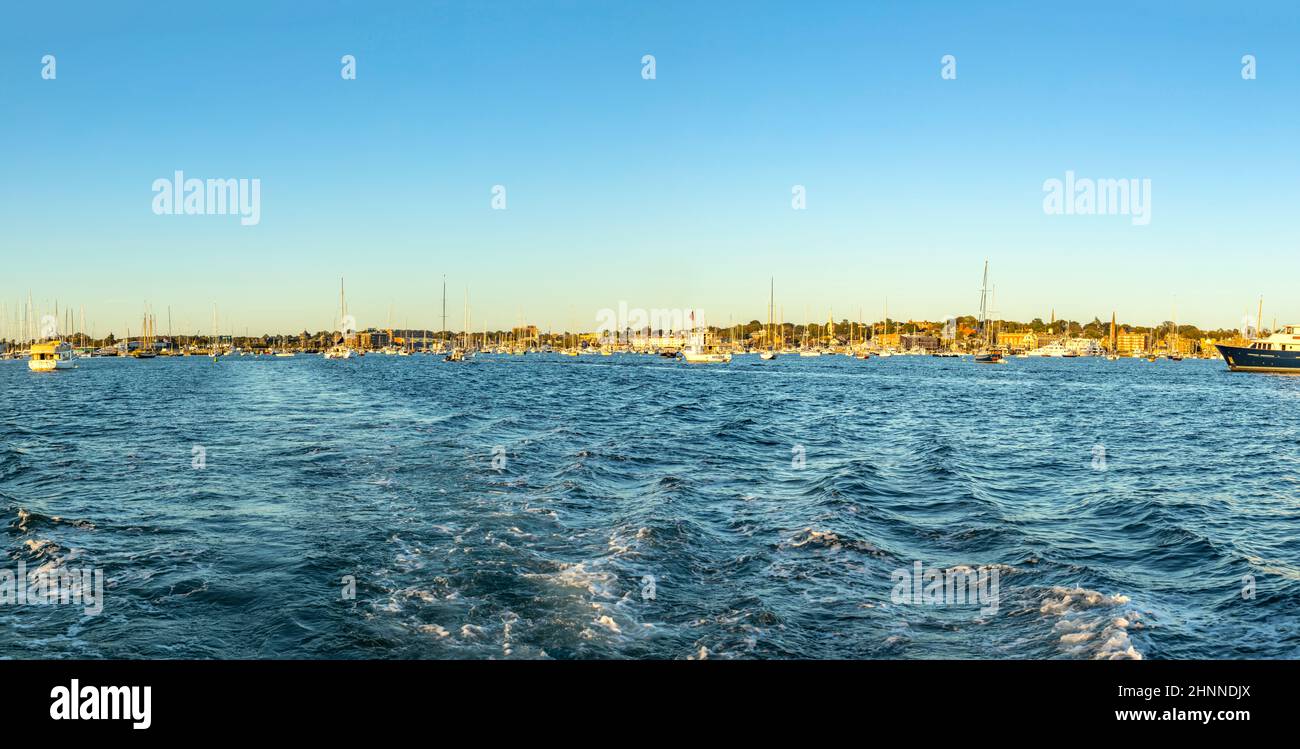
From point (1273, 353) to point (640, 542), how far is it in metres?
137

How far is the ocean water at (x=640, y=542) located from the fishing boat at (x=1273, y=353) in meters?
103

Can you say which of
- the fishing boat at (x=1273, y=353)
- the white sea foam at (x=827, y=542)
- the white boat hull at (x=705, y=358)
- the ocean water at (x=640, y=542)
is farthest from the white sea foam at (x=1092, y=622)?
the white boat hull at (x=705, y=358)

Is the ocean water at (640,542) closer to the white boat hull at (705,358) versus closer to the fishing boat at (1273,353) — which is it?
the fishing boat at (1273,353)

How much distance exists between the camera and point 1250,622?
11.6 metres

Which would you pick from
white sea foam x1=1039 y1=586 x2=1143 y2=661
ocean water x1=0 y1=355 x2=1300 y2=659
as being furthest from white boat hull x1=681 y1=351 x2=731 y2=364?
white sea foam x1=1039 y1=586 x2=1143 y2=661

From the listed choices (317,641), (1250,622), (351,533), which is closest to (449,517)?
(351,533)

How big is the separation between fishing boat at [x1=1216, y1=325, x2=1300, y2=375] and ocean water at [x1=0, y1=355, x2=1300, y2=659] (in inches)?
4047

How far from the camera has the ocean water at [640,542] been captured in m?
10.6

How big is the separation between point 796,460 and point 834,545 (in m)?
12.0
